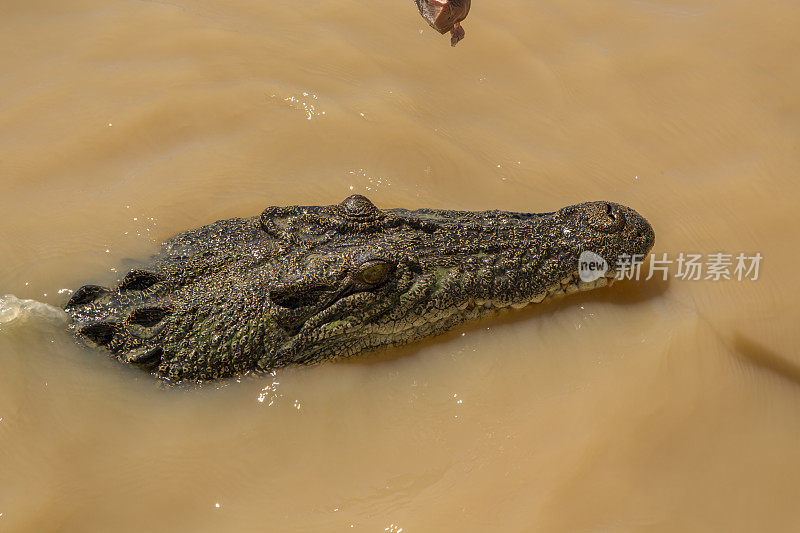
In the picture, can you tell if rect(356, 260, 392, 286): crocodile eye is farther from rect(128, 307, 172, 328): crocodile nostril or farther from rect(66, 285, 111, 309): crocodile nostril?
rect(66, 285, 111, 309): crocodile nostril

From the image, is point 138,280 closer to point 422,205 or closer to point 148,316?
point 148,316

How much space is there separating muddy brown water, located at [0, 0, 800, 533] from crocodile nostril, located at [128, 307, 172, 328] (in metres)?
0.29

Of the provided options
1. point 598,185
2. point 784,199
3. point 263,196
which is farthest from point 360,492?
point 784,199

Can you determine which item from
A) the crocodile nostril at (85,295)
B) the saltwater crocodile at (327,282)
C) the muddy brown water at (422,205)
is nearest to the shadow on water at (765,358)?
the muddy brown water at (422,205)

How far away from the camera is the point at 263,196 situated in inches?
202

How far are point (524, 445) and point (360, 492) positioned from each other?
91 centimetres

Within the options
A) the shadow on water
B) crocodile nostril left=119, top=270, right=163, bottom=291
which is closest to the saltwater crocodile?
crocodile nostril left=119, top=270, right=163, bottom=291

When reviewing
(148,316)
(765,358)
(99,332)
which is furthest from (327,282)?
(765,358)

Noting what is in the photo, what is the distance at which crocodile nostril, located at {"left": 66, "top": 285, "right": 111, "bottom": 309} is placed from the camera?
393 centimetres

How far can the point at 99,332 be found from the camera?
3809 millimetres

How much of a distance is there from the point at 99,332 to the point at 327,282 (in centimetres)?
125

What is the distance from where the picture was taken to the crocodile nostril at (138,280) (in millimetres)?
3898

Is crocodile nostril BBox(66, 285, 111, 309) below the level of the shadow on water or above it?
above

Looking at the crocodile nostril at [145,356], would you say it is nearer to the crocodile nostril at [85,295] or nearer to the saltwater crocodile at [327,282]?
the saltwater crocodile at [327,282]
